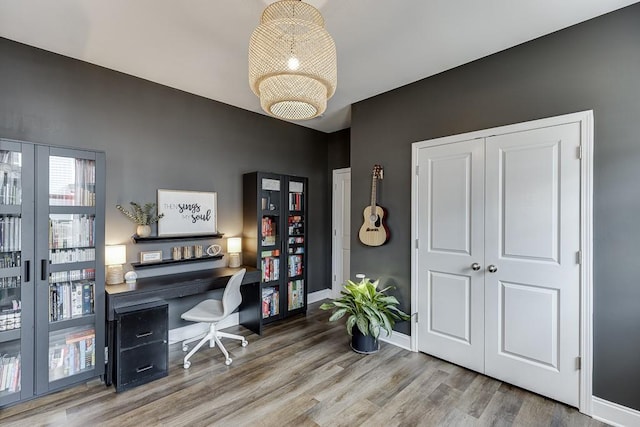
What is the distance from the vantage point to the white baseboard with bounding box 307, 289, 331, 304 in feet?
15.3

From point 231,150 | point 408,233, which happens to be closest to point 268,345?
point 408,233

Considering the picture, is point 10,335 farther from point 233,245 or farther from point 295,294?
point 295,294

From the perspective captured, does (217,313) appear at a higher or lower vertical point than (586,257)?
lower

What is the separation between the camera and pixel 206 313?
2.88 m

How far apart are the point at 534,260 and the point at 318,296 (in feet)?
10.2

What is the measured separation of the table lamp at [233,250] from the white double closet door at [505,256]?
6.77ft

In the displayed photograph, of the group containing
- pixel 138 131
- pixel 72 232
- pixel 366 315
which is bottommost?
pixel 366 315

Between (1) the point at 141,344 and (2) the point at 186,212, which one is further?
(2) the point at 186,212

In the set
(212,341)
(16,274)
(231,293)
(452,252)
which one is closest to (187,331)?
(212,341)

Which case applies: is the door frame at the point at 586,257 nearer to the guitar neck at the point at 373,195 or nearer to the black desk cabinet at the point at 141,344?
the guitar neck at the point at 373,195

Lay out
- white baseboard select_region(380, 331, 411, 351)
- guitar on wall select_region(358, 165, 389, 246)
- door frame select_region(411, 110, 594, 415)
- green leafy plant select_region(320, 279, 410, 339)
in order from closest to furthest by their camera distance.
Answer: door frame select_region(411, 110, 594, 415) → green leafy plant select_region(320, 279, 410, 339) → white baseboard select_region(380, 331, 411, 351) → guitar on wall select_region(358, 165, 389, 246)

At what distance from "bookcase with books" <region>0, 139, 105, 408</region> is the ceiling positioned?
2.94ft

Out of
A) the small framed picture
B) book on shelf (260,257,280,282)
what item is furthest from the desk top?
book on shelf (260,257,280,282)

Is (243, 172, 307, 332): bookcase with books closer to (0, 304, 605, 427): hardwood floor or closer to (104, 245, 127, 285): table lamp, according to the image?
(0, 304, 605, 427): hardwood floor
